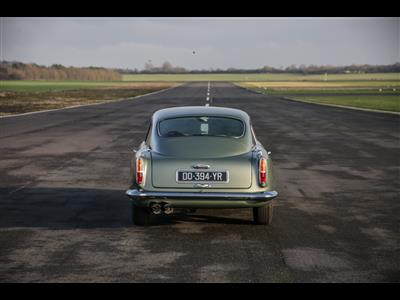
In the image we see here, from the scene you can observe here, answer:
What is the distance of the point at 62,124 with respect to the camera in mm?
26453

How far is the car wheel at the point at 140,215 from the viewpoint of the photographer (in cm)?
790

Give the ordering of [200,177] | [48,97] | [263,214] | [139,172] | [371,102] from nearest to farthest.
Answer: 1. [200,177]
2. [139,172]
3. [263,214]
4. [371,102]
5. [48,97]

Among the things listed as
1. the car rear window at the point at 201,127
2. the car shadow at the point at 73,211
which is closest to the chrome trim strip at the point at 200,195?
the car shadow at the point at 73,211

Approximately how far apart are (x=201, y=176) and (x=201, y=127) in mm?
1087

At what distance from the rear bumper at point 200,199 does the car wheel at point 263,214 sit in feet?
1.46

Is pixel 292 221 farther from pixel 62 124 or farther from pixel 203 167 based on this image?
pixel 62 124

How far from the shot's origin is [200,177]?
24.5 ft

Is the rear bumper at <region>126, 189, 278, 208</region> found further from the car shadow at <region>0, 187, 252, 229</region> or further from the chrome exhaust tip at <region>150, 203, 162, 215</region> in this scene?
the car shadow at <region>0, 187, 252, 229</region>

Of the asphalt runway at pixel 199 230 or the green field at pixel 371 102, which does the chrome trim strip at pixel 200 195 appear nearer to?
the asphalt runway at pixel 199 230

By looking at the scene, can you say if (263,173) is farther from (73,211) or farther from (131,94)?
(131,94)

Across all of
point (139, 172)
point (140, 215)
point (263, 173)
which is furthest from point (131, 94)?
point (263, 173)
